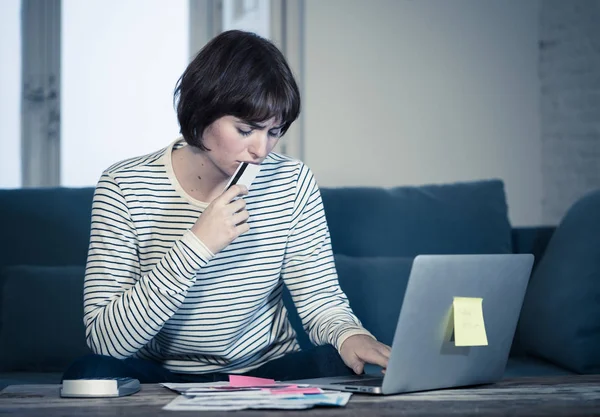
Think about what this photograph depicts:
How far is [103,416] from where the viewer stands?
1.01 m

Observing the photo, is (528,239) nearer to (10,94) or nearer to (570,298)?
(570,298)

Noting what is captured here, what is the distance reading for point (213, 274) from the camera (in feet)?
5.22

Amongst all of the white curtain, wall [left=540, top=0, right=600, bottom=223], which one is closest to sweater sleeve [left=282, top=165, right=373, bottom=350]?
wall [left=540, top=0, right=600, bottom=223]

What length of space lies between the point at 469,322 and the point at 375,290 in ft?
3.47

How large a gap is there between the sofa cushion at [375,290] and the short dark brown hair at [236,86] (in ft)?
2.74

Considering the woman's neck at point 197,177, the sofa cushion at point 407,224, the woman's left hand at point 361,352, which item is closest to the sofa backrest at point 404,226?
the sofa cushion at point 407,224

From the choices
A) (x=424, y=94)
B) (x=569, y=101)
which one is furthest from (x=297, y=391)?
(x=569, y=101)

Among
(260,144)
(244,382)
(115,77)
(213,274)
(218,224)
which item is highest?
(115,77)

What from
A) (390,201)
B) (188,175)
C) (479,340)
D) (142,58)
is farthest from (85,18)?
(479,340)

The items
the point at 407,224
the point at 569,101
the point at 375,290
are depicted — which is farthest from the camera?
the point at 569,101

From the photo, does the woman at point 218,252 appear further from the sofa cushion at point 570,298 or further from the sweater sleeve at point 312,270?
the sofa cushion at point 570,298

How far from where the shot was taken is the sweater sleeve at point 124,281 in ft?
4.37

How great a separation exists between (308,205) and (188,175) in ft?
0.89

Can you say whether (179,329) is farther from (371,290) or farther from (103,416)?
(371,290)
